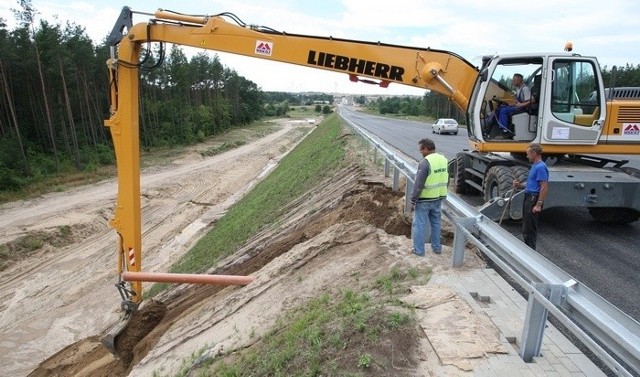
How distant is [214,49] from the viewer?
319 inches

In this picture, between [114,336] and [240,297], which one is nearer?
[240,297]

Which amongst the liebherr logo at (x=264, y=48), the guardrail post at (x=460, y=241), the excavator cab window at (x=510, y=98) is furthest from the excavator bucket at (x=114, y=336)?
the excavator cab window at (x=510, y=98)

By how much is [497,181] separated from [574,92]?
2.13 metres

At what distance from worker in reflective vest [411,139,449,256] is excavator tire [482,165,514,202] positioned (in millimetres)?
2622

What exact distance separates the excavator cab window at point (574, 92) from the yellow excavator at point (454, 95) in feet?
0.06

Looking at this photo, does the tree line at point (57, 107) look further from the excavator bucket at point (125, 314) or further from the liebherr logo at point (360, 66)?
the liebherr logo at point (360, 66)

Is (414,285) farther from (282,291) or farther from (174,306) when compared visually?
(174,306)

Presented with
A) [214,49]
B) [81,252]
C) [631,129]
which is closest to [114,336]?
[214,49]

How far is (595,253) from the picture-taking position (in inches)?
292

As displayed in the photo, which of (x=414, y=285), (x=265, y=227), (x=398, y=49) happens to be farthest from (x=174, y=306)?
(x=398, y=49)

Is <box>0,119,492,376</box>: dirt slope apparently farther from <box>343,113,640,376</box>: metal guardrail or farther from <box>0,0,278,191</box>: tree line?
<box>0,0,278,191</box>: tree line

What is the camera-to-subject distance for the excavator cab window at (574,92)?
8.26 metres

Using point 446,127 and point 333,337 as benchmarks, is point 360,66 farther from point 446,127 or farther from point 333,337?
point 446,127

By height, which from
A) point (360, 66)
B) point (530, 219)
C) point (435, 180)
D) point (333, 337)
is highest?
point (360, 66)
